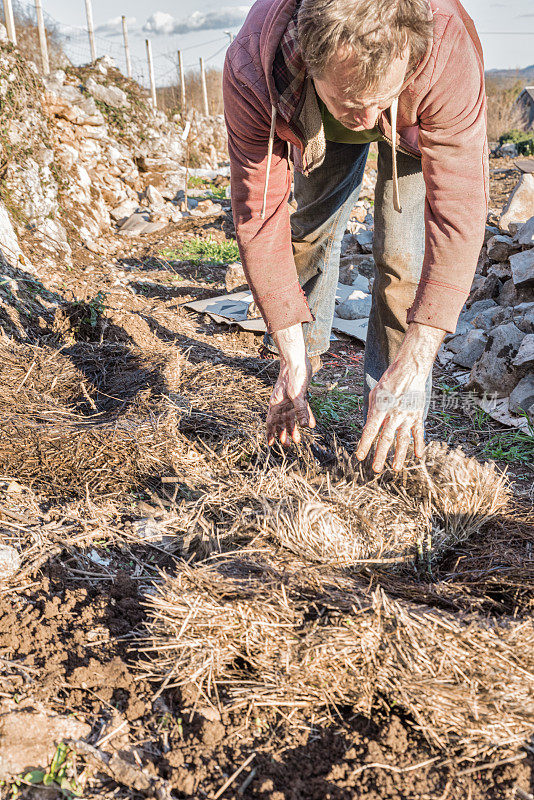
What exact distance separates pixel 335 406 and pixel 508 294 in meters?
1.94

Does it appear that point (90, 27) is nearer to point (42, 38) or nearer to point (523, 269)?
point (42, 38)

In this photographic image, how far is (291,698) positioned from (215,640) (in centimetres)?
20

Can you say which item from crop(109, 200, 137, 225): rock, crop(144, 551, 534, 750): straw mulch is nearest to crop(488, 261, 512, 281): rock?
crop(144, 551, 534, 750): straw mulch

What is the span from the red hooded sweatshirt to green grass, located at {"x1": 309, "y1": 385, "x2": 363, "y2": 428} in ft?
3.15

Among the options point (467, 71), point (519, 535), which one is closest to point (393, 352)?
point (519, 535)

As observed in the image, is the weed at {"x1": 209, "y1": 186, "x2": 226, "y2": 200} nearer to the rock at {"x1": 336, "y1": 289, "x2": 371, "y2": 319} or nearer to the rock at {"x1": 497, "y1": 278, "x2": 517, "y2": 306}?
the rock at {"x1": 336, "y1": 289, "x2": 371, "y2": 319}

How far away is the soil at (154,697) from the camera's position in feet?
3.49

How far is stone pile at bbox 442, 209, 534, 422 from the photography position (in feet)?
9.55

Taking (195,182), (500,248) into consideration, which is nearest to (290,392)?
(500,248)

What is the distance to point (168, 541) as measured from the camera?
177 cm

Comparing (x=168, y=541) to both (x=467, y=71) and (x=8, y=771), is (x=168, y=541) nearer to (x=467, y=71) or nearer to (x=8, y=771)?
(x=8, y=771)

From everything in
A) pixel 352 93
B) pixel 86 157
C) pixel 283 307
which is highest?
pixel 352 93

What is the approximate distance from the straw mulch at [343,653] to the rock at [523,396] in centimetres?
177

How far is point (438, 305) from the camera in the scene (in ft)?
5.33
